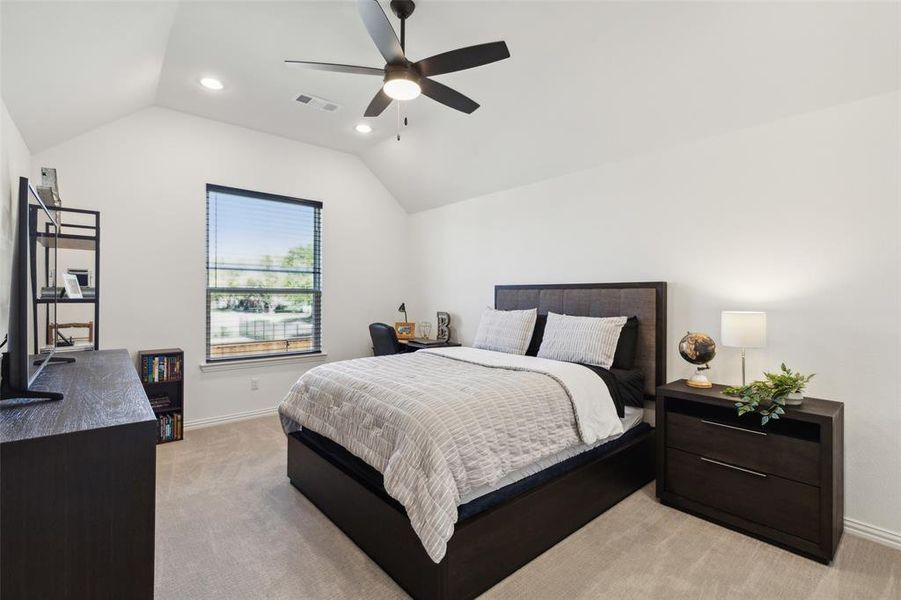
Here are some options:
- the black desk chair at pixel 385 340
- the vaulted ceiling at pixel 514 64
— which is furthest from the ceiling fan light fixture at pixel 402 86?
the black desk chair at pixel 385 340

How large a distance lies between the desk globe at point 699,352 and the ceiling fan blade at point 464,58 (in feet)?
6.71

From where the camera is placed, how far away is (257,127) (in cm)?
426

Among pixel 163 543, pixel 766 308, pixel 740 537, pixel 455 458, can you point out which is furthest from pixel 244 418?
pixel 766 308

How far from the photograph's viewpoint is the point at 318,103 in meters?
3.72

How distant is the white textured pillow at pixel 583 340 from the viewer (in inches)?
120

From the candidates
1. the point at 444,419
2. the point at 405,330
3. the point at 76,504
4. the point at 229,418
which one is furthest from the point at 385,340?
the point at 76,504

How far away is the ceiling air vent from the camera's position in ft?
11.8

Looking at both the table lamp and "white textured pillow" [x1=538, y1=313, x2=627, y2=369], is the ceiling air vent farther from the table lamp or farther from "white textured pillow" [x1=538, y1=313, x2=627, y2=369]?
the table lamp

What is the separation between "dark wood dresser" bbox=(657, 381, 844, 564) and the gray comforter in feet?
1.38

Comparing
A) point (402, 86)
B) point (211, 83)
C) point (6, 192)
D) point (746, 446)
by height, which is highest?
point (211, 83)

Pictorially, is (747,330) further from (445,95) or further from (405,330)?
(405,330)

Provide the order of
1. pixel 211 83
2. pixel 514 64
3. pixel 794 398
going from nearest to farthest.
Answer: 1. pixel 794 398
2. pixel 514 64
3. pixel 211 83

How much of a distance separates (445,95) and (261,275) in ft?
9.51

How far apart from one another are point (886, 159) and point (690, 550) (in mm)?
2309
